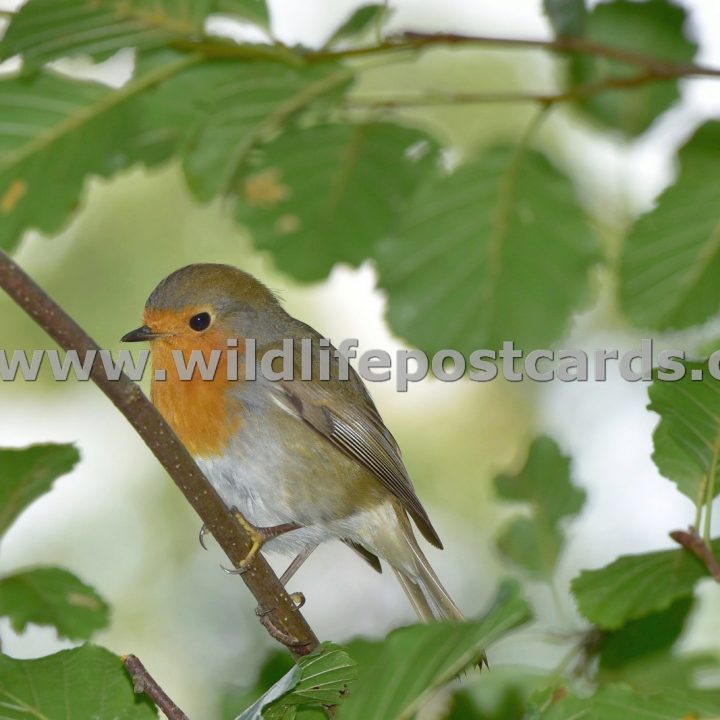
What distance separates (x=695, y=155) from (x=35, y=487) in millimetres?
2464

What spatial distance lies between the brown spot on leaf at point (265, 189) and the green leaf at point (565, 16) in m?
1.09

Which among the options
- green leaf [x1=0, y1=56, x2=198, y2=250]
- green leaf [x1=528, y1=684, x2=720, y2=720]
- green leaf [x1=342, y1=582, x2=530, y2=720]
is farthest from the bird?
green leaf [x1=342, y1=582, x2=530, y2=720]

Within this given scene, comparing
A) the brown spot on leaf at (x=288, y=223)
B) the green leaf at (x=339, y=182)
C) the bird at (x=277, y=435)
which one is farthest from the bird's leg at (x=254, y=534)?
the brown spot on leaf at (x=288, y=223)

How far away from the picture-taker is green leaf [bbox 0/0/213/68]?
3.10 meters

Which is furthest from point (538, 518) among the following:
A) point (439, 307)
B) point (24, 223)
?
point (24, 223)

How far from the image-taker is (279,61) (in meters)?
3.54

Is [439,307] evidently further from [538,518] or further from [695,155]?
[695,155]

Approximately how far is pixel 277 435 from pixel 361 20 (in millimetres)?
Answer: 1521

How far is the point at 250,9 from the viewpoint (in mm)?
3578

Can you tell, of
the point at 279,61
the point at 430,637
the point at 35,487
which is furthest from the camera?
the point at 279,61

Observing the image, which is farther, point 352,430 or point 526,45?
point 352,430

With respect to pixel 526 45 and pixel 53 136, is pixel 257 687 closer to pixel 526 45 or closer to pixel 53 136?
pixel 53 136

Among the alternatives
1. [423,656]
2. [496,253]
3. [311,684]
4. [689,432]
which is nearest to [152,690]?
[311,684]

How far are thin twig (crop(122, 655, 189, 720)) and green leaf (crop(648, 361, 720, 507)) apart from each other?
1290mm
